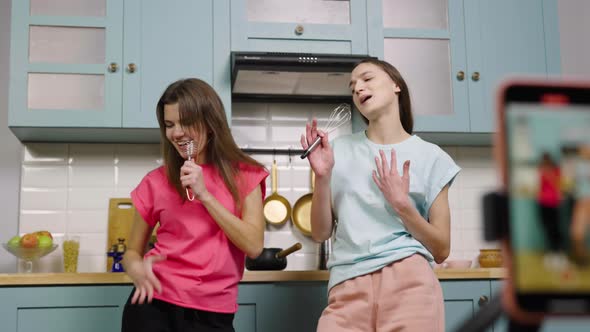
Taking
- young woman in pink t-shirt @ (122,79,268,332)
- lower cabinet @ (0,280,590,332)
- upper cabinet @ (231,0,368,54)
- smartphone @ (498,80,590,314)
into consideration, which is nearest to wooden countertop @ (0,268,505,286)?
lower cabinet @ (0,280,590,332)

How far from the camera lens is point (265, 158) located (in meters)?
2.94

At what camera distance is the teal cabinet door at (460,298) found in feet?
7.95

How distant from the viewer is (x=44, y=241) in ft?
8.33

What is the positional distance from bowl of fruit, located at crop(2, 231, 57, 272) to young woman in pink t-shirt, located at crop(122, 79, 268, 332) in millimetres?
784

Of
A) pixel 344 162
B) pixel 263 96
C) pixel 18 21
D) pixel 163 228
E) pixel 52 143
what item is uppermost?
pixel 18 21

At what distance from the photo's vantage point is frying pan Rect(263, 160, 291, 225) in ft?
9.45

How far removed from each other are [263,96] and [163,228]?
1.22 metres

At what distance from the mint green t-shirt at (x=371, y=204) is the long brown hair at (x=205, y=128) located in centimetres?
26

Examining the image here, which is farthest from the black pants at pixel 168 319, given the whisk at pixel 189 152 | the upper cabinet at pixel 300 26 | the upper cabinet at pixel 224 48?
the upper cabinet at pixel 300 26

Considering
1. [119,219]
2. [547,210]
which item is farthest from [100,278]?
[547,210]

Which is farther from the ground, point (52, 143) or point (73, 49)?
point (73, 49)

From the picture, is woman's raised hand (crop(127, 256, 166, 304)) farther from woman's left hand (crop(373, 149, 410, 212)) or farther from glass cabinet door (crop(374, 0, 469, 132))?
glass cabinet door (crop(374, 0, 469, 132))

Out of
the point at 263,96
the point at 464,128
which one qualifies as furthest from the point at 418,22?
the point at 263,96

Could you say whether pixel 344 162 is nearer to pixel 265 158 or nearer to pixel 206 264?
pixel 206 264
